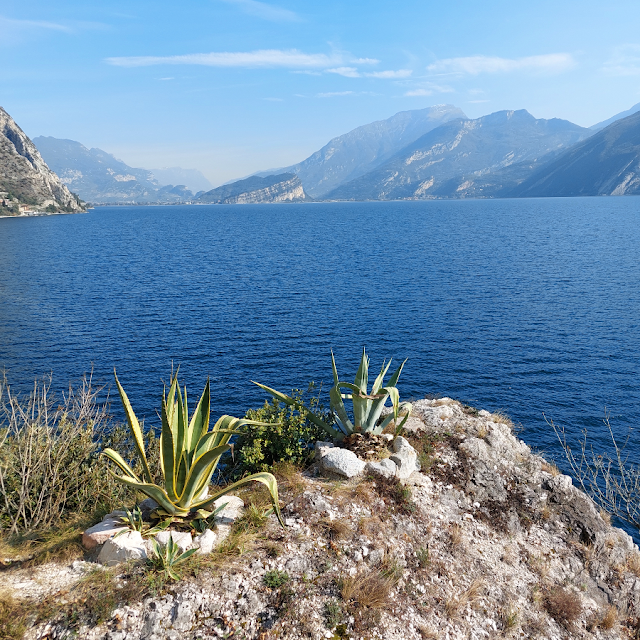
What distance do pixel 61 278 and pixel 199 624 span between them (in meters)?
66.6

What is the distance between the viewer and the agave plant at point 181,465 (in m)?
7.12

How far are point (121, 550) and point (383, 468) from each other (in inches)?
217

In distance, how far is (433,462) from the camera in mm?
11594

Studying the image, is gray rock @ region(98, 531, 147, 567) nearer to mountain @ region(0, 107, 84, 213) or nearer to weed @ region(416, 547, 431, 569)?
weed @ region(416, 547, 431, 569)

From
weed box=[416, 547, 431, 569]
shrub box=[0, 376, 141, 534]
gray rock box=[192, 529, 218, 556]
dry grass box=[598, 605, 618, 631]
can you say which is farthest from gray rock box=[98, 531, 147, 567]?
dry grass box=[598, 605, 618, 631]

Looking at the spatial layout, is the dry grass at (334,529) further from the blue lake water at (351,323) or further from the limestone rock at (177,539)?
the blue lake water at (351,323)

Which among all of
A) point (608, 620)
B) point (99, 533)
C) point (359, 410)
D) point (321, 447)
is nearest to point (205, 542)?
point (99, 533)

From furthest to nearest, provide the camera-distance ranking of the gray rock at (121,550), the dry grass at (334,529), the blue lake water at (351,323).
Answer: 1. the blue lake water at (351,323)
2. the dry grass at (334,529)
3. the gray rock at (121,550)

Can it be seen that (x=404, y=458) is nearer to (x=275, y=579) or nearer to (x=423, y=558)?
(x=423, y=558)

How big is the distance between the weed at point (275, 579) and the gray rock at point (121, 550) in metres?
1.88

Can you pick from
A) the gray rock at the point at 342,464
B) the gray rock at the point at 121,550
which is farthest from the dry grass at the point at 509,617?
the gray rock at the point at 121,550

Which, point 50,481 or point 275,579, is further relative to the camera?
point 50,481

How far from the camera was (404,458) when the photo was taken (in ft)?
35.1

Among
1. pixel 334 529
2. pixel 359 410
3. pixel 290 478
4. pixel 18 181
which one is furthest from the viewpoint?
pixel 18 181
